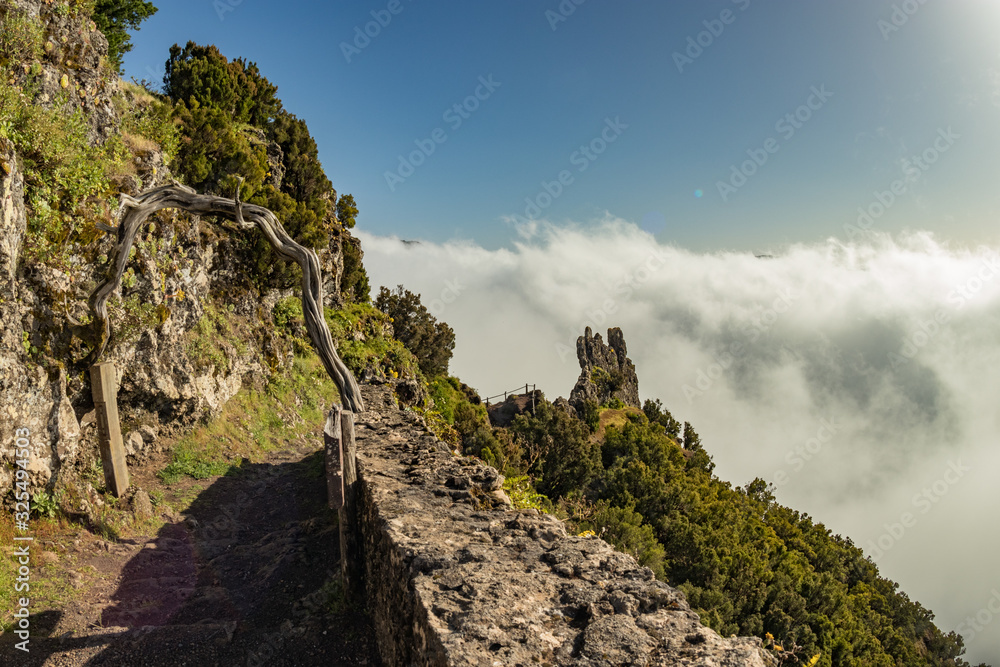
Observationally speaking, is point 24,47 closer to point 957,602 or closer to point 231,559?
point 231,559

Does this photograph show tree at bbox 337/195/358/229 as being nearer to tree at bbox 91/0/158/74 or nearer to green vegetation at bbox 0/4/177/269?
tree at bbox 91/0/158/74

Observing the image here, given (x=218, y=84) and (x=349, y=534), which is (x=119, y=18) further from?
(x=349, y=534)

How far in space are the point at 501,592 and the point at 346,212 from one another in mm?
20064

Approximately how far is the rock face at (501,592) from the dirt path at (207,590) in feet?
2.43

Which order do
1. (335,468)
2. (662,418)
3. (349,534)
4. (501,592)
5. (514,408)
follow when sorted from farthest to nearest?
(662,418)
(514,408)
(349,534)
(335,468)
(501,592)

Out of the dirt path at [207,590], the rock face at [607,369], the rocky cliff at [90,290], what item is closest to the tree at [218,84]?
the rocky cliff at [90,290]

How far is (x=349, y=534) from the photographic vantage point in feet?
16.3

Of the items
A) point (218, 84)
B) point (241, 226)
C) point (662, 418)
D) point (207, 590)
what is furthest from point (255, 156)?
point (662, 418)

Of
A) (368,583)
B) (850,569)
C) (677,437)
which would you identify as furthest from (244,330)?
(850,569)

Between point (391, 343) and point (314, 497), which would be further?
point (391, 343)

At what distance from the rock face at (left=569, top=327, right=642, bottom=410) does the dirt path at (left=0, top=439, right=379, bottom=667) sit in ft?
104

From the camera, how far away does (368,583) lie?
475 centimetres

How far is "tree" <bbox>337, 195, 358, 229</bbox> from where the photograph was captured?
20891mm

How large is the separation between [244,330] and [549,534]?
8.99m
